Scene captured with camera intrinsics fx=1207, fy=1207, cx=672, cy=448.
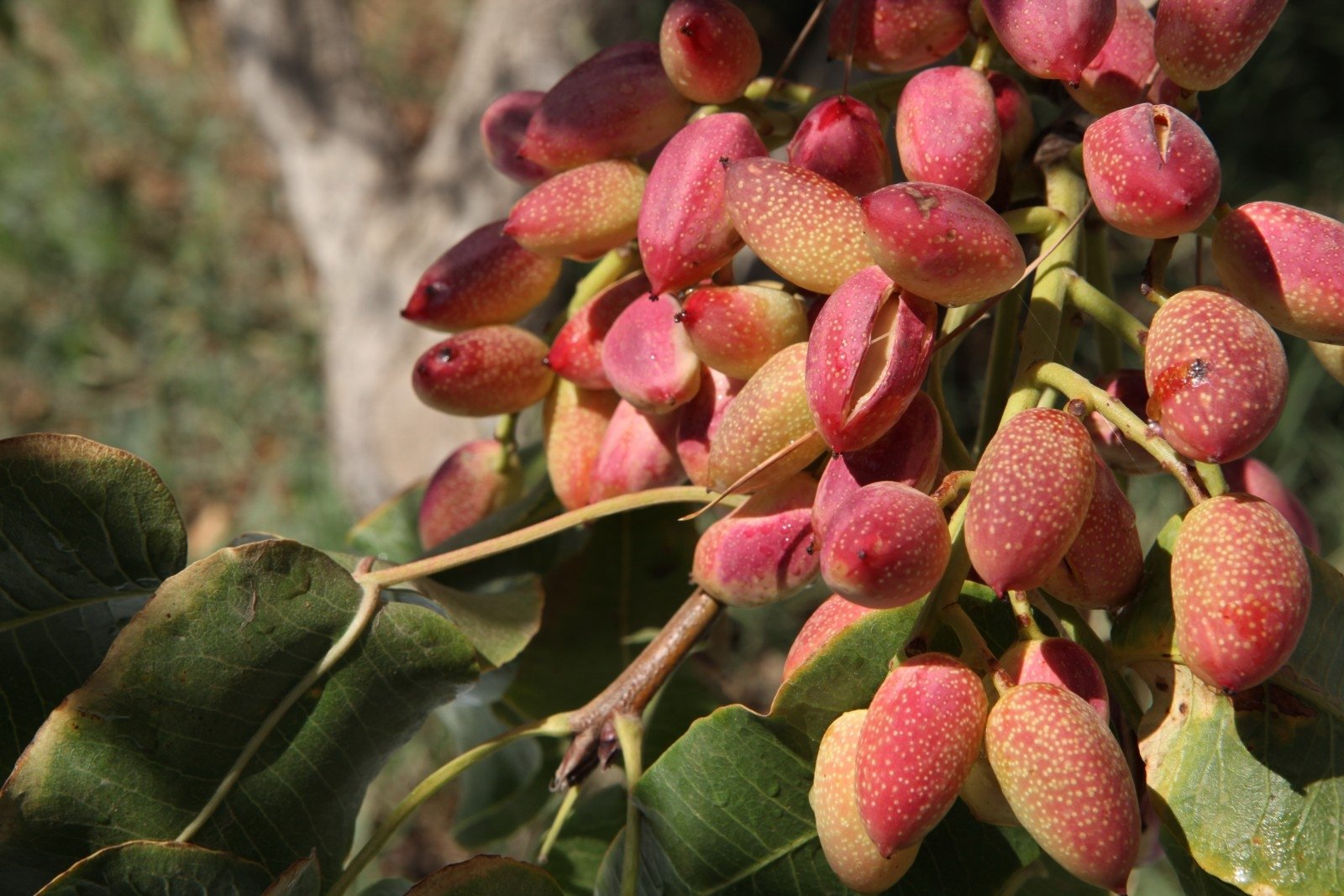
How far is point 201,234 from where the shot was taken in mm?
3658

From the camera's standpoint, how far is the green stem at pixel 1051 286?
0.66m

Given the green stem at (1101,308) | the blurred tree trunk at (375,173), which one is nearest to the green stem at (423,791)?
the green stem at (1101,308)

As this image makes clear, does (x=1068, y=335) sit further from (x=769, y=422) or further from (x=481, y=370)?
(x=481, y=370)

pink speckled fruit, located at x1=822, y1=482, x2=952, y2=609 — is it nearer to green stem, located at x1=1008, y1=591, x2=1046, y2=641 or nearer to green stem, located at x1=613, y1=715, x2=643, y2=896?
green stem, located at x1=1008, y1=591, x2=1046, y2=641

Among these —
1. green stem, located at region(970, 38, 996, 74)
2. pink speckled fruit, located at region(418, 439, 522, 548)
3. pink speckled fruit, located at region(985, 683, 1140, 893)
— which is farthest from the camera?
pink speckled fruit, located at region(418, 439, 522, 548)

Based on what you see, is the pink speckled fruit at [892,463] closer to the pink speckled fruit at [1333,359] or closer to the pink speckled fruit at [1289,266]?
the pink speckled fruit at [1289,266]

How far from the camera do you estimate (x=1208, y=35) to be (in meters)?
0.66

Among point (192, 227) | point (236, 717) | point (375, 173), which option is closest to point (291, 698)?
point (236, 717)

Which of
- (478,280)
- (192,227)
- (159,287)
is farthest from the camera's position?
(192,227)

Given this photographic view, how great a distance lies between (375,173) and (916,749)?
222 cm

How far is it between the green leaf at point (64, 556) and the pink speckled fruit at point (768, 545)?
36 cm

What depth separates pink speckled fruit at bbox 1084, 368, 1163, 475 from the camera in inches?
28.6

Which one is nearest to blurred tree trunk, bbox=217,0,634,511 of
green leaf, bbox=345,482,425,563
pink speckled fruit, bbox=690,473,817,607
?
green leaf, bbox=345,482,425,563

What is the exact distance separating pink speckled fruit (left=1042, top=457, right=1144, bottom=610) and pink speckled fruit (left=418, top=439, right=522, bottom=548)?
19.6 inches
